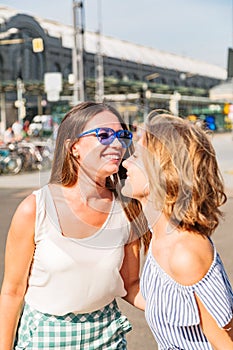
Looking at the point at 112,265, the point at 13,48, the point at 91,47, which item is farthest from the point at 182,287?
the point at 91,47

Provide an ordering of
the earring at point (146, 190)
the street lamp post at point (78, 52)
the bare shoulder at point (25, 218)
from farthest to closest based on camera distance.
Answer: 1. the street lamp post at point (78, 52)
2. the bare shoulder at point (25, 218)
3. the earring at point (146, 190)

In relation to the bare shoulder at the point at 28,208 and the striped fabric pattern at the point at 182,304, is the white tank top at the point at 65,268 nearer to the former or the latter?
the bare shoulder at the point at 28,208

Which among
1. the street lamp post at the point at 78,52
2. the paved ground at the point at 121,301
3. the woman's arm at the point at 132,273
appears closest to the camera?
the woman's arm at the point at 132,273

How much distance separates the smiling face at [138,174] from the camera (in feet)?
6.13

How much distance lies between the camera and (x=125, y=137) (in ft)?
6.89

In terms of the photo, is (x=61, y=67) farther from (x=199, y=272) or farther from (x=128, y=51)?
(x=199, y=272)

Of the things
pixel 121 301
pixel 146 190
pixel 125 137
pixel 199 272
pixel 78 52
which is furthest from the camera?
pixel 78 52

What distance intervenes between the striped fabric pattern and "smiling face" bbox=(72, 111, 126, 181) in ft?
1.10

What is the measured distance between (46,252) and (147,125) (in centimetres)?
56

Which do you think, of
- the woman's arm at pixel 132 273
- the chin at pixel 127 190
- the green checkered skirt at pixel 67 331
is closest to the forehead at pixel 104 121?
the chin at pixel 127 190

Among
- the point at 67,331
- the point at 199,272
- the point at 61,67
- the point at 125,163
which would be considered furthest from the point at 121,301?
the point at 61,67

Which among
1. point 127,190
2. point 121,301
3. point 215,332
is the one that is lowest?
point 121,301

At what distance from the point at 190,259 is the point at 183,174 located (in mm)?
253

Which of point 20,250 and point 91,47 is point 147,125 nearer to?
point 20,250
